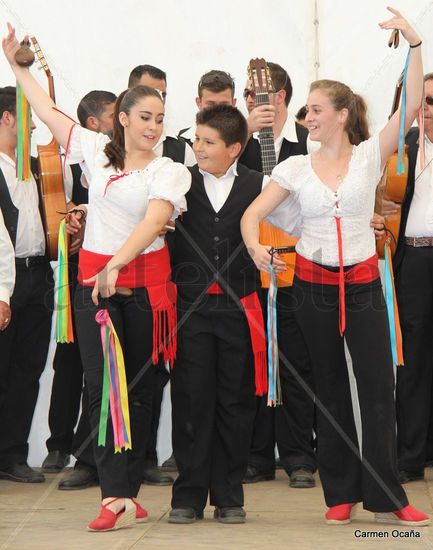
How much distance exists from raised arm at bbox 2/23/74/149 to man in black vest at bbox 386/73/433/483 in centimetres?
147

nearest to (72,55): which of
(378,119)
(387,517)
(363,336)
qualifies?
(378,119)

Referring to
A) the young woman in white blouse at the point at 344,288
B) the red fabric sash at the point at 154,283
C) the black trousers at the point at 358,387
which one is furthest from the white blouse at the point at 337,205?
the red fabric sash at the point at 154,283

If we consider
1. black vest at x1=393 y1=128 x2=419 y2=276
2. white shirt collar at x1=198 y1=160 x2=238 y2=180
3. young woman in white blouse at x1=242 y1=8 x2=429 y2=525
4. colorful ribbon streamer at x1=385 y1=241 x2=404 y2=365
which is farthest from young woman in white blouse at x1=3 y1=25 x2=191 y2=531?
black vest at x1=393 y1=128 x2=419 y2=276

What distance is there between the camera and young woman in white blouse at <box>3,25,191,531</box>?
12.4 ft

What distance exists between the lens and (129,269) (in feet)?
12.5

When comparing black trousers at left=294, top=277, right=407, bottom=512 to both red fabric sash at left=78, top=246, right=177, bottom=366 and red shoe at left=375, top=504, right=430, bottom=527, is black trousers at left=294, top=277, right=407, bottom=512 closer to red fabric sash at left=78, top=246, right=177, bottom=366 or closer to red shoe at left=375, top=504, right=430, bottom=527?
red shoe at left=375, top=504, right=430, bottom=527

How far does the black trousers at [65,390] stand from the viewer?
16.0 ft

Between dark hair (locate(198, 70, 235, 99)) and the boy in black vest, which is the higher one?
dark hair (locate(198, 70, 235, 99))

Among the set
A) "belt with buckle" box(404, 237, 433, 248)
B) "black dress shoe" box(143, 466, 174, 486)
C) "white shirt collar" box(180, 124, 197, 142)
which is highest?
"white shirt collar" box(180, 124, 197, 142)

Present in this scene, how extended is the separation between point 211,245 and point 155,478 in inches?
52.6

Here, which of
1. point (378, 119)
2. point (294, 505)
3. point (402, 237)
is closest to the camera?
point (294, 505)

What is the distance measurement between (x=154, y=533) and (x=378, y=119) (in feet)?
7.63

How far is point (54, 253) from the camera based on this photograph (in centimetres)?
467

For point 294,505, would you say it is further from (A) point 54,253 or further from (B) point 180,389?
(A) point 54,253
